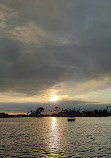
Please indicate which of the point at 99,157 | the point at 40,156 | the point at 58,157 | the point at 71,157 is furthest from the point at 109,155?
the point at 40,156

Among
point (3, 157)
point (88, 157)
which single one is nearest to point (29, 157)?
point (3, 157)

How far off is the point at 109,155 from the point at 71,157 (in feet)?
37.4

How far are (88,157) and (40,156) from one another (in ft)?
42.7

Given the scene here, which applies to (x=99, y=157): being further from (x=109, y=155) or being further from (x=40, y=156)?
(x=40, y=156)

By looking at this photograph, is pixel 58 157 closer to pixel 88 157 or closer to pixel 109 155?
pixel 88 157

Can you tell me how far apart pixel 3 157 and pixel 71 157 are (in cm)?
1837

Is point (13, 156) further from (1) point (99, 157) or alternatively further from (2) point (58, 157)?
(1) point (99, 157)

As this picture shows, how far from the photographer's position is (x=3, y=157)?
5012 cm

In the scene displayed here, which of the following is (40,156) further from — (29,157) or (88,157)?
(88,157)

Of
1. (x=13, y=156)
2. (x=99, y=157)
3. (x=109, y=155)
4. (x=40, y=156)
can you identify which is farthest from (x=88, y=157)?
(x=13, y=156)

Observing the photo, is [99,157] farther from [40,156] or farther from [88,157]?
[40,156]

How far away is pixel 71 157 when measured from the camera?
4916 centimetres

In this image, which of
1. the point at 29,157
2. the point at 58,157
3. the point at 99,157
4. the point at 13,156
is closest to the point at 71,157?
the point at 58,157

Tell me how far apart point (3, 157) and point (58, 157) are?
14.9m
